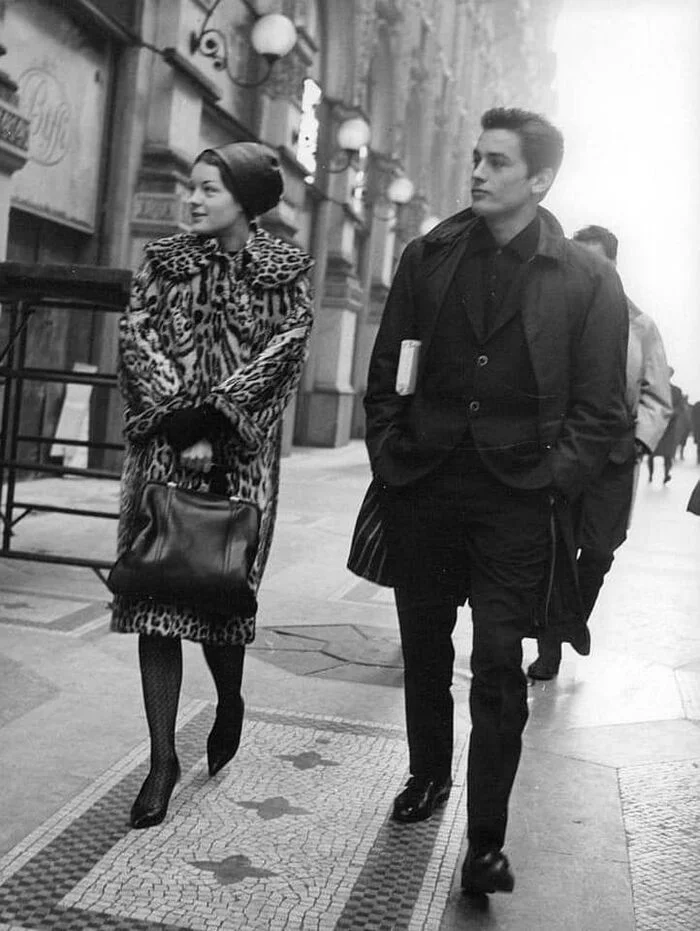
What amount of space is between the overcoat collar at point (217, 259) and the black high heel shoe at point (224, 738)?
128 centimetres

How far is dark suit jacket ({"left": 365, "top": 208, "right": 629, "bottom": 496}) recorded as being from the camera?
3.35m

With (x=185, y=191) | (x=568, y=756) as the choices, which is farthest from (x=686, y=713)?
(x=185, y=191)

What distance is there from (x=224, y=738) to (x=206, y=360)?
3.78ft

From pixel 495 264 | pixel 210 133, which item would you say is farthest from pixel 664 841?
pixel 210 133

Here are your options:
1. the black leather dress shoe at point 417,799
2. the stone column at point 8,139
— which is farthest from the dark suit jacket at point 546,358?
the stone column at point 8,139

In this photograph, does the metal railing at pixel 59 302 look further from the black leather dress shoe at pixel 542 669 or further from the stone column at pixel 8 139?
the black leather dress shoe at pixel 542 669

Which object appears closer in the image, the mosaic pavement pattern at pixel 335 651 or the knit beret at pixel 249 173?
the knit beret at pixel 249 173

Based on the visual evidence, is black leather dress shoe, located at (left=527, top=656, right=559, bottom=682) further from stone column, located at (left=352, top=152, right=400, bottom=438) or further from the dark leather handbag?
stone column, located at (left=352, top=152, right=400, bottom=438)

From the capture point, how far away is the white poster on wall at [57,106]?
10.9 m

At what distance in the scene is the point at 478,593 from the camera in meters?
3.38

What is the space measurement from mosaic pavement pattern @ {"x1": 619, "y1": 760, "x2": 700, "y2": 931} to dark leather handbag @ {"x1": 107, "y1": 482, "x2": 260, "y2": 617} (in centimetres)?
128

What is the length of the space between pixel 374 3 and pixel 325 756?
19.3 metres

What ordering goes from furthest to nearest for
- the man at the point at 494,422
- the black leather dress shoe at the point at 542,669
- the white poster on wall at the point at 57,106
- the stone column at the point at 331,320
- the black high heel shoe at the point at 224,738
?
the stone column at the point at 331,320
the white poster on wall at the point at 57,106
the black leather dress shoe at the point at 542,669
the black high heel shoe at the point at 224,738
the man at the point at 494,422

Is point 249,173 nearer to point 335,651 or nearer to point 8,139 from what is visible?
point 335,651
